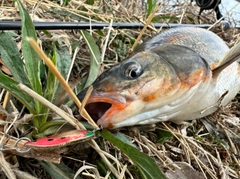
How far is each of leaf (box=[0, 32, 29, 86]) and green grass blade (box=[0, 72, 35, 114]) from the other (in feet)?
0.32

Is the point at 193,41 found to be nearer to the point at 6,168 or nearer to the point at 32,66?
the point at 32,66

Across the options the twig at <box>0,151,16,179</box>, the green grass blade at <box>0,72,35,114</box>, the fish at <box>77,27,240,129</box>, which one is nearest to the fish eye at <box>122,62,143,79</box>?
the fish at <box>77,27,240,129</box>

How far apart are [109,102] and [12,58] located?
1.17 ft

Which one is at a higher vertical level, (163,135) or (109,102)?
(109,102)

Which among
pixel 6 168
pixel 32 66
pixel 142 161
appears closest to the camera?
pixel 6 168

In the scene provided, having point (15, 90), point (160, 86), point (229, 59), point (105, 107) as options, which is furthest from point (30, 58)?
point (229, 59)

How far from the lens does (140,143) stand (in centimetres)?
123

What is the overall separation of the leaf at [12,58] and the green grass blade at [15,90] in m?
0.10

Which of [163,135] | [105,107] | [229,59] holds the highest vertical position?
[229,59]

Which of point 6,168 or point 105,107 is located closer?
point 6,168

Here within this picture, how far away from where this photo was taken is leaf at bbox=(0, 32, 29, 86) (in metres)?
1.22

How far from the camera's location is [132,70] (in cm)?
123

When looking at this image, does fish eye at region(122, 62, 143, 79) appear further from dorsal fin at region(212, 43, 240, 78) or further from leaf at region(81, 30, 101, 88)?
dorsal fin at region(212, 43, 240, 78)

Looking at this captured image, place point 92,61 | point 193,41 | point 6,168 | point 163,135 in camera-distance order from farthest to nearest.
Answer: point 193,41 → point 92,61 → point 163,135 → point 6,168
